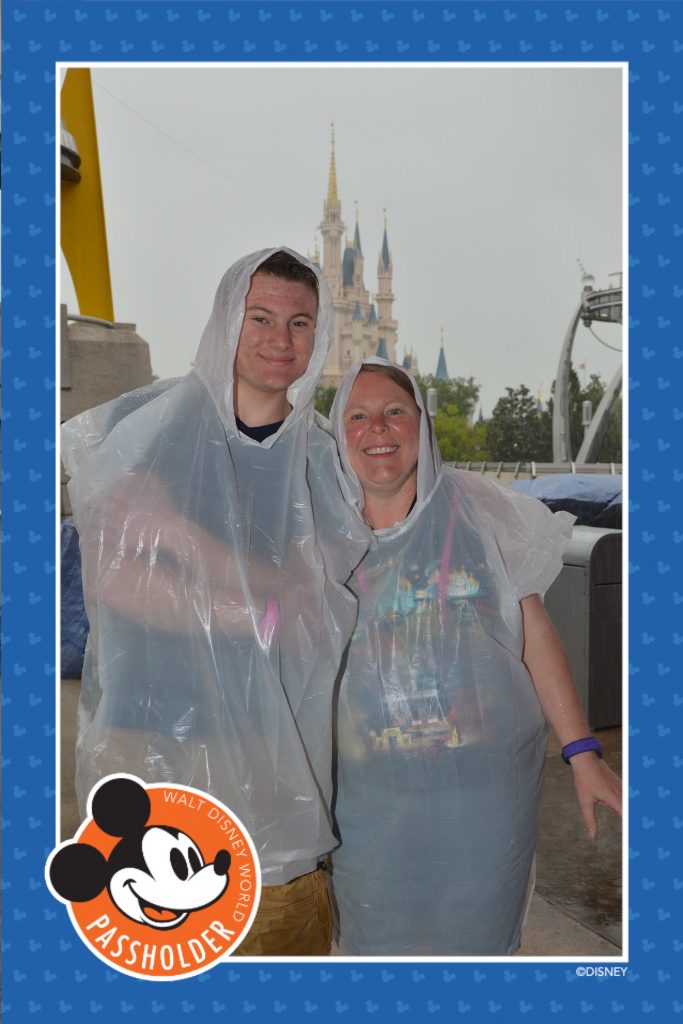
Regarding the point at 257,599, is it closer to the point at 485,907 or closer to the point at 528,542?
the point at 528,542

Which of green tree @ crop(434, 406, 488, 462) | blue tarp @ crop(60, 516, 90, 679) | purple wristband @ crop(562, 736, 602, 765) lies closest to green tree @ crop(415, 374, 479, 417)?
green tree @ crop(434, 406, 488, 462)

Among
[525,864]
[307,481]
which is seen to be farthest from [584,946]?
[307,481]

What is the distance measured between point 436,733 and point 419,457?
0.54 metres

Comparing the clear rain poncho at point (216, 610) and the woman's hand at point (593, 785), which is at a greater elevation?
the clear rain poncho at point (216, 610)

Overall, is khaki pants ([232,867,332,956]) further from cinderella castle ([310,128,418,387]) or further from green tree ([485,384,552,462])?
green tree ([485,384,552,462])

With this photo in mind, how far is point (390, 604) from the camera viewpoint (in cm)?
160

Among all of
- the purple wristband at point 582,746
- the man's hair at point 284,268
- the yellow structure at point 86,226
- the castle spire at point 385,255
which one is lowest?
the purple wristband at point 582,746

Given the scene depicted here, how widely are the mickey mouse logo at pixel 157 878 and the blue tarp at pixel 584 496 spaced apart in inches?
105

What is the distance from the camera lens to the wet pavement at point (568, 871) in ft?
7.27

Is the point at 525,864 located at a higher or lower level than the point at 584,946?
higher

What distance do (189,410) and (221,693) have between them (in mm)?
529

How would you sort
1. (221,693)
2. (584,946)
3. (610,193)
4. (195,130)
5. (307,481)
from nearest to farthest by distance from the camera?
(221,693) → (307,481) → (610,193) → (195,130) → (584,946)

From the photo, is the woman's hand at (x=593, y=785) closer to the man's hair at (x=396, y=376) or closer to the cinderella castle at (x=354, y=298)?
the man's hair at (x=396, y=376)

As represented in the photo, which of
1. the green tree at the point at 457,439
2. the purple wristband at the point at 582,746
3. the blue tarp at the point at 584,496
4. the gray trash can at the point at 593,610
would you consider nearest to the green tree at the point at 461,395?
the green tree at the point at 457,439
